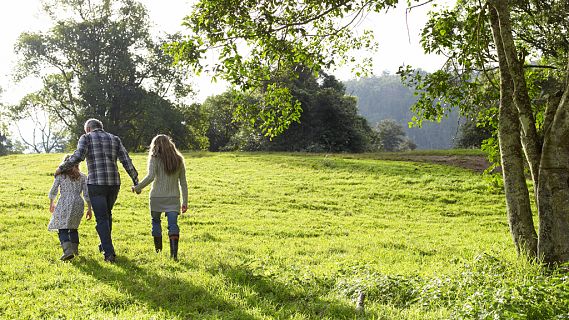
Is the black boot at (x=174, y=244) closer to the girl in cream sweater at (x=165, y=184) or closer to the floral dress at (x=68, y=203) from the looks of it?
the girl in cream sweater at (x=165, y=184)

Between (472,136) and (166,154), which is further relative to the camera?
(472,136)

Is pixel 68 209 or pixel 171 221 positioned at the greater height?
pixel 68 209

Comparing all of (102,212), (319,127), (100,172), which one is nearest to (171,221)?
(102,212)

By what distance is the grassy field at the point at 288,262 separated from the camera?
543 centimetres

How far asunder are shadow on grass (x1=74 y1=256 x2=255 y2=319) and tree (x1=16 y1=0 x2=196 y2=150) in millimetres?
42011

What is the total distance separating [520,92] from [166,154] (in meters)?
6.04

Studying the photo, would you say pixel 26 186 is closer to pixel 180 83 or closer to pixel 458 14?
pixel 458 14

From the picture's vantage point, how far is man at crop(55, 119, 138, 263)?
812 centimetres

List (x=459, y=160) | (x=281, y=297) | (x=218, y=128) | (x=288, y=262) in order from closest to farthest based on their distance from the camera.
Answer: (x=281, y=297) < (x=288, y=262) < (x=459, y=160) < (x=218, y=128)

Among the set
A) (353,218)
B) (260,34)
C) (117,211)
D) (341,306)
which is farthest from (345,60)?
(117,211)

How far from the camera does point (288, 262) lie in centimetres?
881

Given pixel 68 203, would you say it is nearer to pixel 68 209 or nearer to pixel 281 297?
pixel 68 209

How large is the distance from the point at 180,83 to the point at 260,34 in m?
47.6

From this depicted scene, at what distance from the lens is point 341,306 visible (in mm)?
5652
